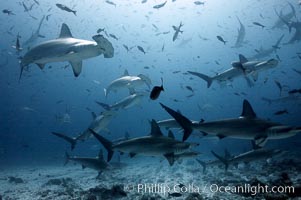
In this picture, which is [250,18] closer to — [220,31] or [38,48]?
[220,31]

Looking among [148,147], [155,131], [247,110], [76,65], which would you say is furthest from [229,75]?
[76,65]

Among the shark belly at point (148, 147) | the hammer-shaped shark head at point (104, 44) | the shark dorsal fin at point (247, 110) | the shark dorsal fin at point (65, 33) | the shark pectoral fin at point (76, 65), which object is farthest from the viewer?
the shark pectoral fin at point (76, 65)

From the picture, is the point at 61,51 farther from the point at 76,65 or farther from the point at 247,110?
the point at 247,110

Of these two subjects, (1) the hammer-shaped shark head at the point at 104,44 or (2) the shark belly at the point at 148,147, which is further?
(1) the hammer-shaped shark head at the point at 104,44

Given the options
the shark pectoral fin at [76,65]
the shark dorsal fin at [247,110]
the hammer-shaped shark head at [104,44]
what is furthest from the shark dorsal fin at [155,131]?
the shark pectoral fin at [76,65]

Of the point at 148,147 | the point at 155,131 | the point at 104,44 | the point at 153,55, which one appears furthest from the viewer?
the point at 153,55

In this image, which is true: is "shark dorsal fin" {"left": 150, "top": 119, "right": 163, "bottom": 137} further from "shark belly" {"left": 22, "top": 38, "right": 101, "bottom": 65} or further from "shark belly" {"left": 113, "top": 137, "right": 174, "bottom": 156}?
Answer: "shark belly" {"left": 22, "top": 38, "right": 101, "bottom": 65}

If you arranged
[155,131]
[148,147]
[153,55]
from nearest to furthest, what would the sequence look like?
[148,147], [155,131], [153,55]

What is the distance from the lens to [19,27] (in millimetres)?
49281

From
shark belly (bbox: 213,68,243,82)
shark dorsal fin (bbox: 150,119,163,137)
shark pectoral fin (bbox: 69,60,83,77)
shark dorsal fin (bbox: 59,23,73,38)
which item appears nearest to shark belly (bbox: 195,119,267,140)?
shark dorsal fin (bbox: 150,119,163,137)

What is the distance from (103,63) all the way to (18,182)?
91261 mm

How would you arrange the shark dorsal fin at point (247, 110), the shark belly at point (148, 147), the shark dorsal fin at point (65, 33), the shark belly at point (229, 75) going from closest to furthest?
the shark dorsal fin at point (247, 110) < the shark belly at point (148, 147) < the shark dorsal fin at point (65, 33) < the shark belly at point (229, 75)

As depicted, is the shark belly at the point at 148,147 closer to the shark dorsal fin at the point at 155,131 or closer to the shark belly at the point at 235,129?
the shark dorsal fin at the point at 155,131

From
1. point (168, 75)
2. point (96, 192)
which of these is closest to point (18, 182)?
point (96, 192)
